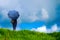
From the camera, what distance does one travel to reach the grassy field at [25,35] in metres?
3.34

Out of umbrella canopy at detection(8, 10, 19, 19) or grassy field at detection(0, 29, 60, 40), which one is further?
umbrella canopy at detection(8, 10, 19, 19)

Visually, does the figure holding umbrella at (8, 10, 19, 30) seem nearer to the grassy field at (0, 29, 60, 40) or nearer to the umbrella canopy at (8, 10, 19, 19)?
the umbrella canopy at (8, 10, 19, 19)

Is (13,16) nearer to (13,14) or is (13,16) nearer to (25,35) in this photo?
(13,14)

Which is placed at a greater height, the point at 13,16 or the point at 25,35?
the point at 13,16

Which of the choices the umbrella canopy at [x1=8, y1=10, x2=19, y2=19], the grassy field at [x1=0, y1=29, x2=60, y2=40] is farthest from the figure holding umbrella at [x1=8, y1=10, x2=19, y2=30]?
the grassy field at [x1=0, y1=29, x2=60, y2=40]

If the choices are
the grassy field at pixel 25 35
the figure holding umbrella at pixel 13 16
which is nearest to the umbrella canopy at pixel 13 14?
the figure holding umbrella at pixel 13 16

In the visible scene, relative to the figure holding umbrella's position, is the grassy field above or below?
below

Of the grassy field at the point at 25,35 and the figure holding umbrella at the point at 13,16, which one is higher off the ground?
the figure holding umbrella at the point at 13,16

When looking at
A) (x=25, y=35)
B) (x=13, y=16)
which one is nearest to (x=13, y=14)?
(x=13, y=16)

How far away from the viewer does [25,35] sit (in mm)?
3447

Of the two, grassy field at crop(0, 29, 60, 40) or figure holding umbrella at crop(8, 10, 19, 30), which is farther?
figure holding umbrella at crop(8, 10, 19, 30)

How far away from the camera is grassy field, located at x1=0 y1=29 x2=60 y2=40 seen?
3.34 meters

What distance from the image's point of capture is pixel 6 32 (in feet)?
11.2

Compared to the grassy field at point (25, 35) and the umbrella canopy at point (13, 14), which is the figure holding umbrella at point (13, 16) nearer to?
the umbrella canopy at point (13, 14)
